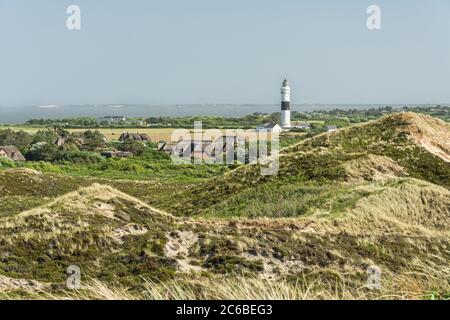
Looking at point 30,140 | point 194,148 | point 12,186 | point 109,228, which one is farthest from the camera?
point 30,140

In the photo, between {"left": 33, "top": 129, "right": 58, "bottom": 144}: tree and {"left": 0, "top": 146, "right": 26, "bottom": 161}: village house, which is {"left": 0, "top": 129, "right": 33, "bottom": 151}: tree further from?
{"left": 0, "top": 146, "right": 26, "bottom": 161}: village house

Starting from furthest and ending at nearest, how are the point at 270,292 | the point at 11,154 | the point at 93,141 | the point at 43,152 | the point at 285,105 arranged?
the point at 93,141 < the point at 43,152 < the point at 11,154 < the point at 285,105 < the point at 270,292

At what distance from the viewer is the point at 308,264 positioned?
40.6ft

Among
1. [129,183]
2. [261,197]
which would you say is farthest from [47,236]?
[129,183]

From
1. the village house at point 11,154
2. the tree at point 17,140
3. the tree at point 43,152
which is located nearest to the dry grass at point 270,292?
the village house at point 11,154

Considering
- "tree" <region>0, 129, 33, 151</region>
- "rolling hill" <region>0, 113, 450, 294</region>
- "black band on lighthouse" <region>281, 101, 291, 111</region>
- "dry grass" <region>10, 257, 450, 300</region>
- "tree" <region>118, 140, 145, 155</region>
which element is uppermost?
"black band on lighthouse" <region>281, 101, 291, 111</region>

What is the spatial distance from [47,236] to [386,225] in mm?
9961

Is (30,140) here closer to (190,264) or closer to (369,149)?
(369,149)

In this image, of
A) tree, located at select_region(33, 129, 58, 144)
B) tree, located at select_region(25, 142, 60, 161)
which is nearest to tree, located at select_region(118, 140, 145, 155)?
tree, located at select_region(25, 142, 60, 161)

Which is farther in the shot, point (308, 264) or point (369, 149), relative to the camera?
point (369, 149)

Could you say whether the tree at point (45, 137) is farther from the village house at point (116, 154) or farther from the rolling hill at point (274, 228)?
the rolling hill at point (274, 228)

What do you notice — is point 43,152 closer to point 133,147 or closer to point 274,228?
point 133,147

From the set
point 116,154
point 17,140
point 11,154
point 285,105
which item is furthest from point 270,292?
point 17,140

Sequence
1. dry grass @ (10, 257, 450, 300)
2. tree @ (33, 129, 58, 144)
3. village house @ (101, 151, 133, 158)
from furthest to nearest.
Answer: tree @ (33, 129, 58, 144) → village house @ (101, 151, 133, 158) → dry grass @ (10, 257, 450, 300)
